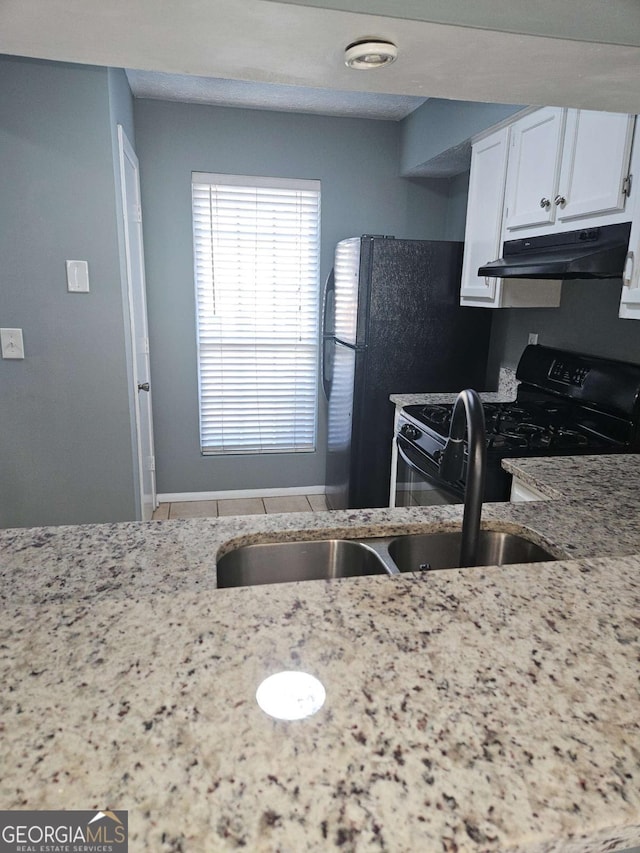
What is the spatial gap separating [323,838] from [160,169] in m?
3.77

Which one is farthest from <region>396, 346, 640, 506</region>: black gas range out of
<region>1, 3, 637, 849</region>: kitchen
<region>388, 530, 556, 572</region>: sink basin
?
<region>388, 530, 556, 572</region>: sink basin

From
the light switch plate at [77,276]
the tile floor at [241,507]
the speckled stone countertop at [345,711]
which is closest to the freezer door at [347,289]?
the tile floor at [241,507]

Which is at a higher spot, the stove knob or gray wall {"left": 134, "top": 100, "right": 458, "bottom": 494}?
gray wall {"left": 134, "top": 100, "right": 458, "bottom": 494}

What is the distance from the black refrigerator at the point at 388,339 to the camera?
3059mm

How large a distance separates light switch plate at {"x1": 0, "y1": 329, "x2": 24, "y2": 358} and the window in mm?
1386

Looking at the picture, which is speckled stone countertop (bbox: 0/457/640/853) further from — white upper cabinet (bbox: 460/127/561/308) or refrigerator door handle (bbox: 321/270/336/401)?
refrigerator door handle (bbox: 321/270/336/401)

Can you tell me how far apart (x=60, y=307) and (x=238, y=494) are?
1952 millimetres

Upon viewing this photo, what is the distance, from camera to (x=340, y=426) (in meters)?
3.53

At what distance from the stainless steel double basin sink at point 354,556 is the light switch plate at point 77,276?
6.27ft

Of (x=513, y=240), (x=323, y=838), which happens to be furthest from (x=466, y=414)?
(x=513, y=240)

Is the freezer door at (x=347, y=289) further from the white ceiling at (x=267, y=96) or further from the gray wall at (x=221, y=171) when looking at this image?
the white ceiling at (x=267, y=96)

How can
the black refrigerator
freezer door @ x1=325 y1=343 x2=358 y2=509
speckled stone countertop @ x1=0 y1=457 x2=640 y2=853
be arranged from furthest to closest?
freezer door @ x1=325 y1=343 x2=358 y2=509, the black refrigerator, speckled stone countertop @ x1=0 y1=457 x2=640 y2=853

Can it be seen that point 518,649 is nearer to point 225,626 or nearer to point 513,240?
point 225,626

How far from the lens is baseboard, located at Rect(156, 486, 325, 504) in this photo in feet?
13.1
